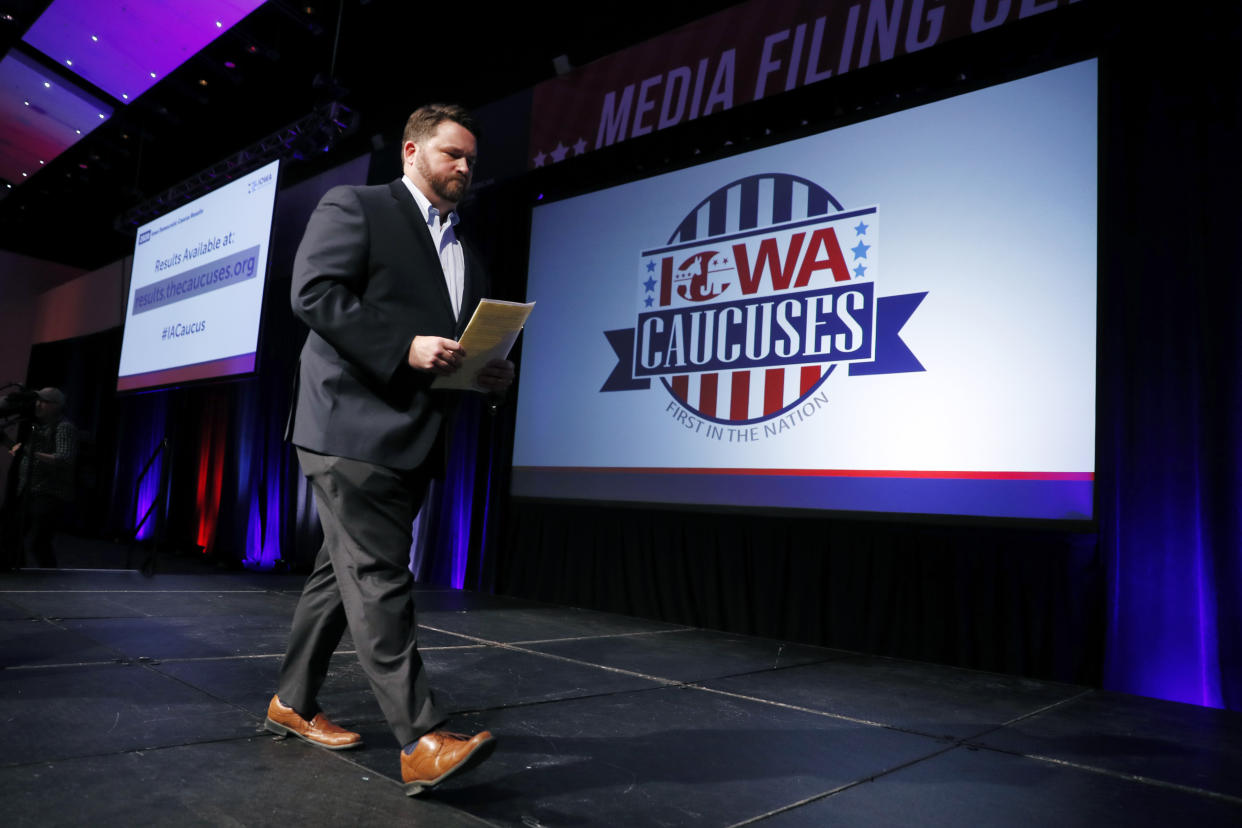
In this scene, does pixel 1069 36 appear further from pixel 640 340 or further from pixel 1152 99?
pixel 640 340

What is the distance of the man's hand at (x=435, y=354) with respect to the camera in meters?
1.39

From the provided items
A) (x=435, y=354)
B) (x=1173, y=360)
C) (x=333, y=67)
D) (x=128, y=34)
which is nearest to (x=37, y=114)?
(x=128, y=34)

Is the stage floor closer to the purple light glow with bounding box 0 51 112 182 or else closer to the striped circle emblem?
the striped circle emblem

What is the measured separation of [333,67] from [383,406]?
16.2ft

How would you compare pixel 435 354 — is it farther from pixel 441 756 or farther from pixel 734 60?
pixel 734 60

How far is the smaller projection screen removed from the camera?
5.30 m

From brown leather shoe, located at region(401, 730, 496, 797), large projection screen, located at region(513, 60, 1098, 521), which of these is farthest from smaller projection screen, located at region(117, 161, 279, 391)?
brown leather shoe, located at region(401, 730, 496, 797)

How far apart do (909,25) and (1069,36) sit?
2.15 ft

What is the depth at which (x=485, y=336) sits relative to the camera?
4.71ft

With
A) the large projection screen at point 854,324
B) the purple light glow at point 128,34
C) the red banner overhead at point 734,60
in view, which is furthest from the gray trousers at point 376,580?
the purple light glow at point 128,34

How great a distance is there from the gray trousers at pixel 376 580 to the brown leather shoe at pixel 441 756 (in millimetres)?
22

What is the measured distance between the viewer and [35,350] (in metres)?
10.7

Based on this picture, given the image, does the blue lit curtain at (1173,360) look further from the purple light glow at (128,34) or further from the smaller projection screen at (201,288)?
the purple light glow at (128,34)

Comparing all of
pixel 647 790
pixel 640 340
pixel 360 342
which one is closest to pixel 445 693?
pixel 647 790
